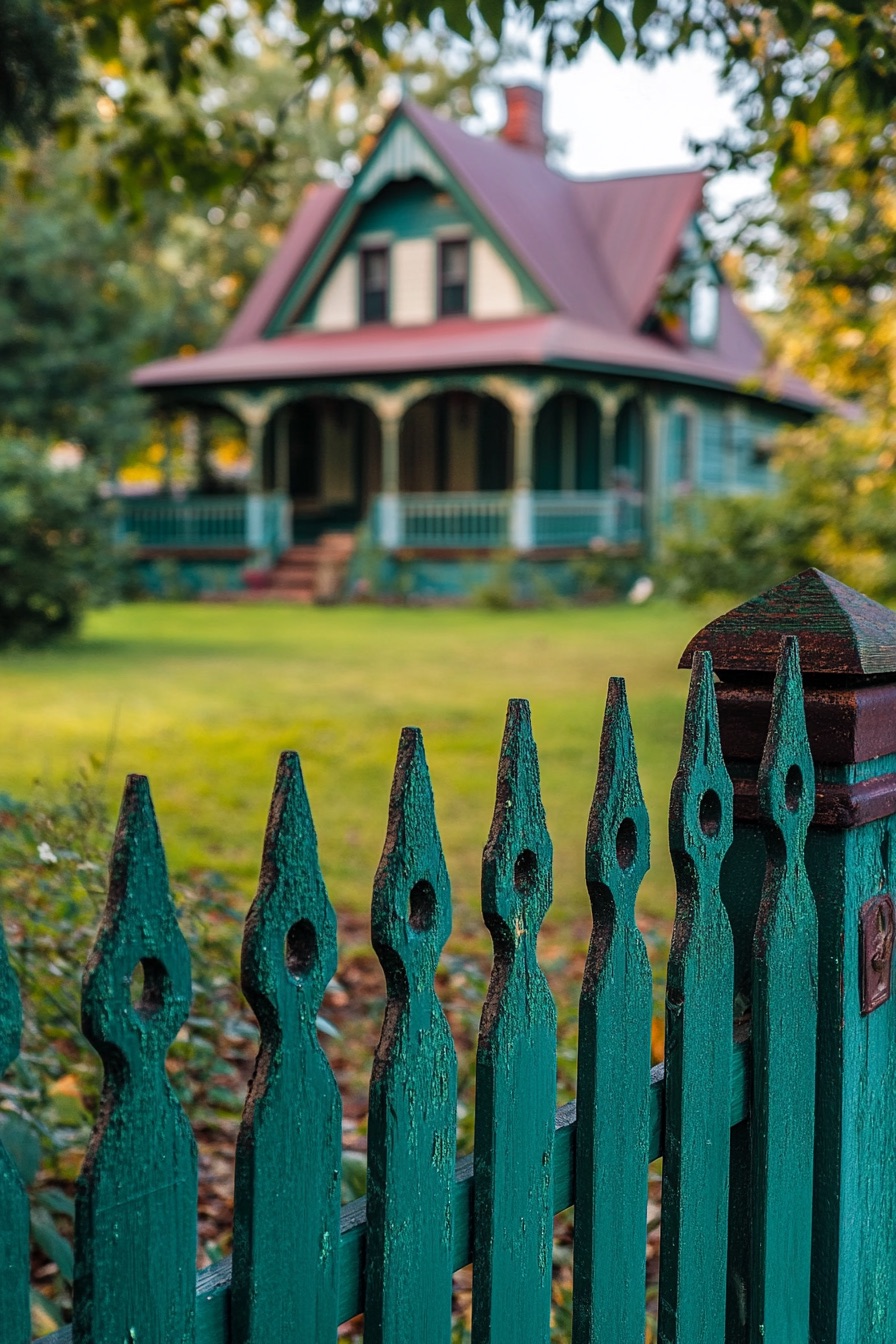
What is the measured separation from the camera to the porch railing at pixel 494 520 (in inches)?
856

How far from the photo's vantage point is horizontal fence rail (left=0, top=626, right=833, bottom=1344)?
1047mm

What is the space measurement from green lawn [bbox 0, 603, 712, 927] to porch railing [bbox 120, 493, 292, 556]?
6249 millimetres

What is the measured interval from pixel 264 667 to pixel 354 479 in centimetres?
1410

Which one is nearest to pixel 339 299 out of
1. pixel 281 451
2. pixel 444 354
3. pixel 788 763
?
pixel 281 451

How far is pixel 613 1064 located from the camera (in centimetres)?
150

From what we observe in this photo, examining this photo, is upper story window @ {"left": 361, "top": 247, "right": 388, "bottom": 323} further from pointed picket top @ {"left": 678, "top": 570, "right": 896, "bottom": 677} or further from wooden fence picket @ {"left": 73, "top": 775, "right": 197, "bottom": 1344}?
wooden fence picket @ {"left": 73, "top": 775, "right": 197, "bottom": 1344}

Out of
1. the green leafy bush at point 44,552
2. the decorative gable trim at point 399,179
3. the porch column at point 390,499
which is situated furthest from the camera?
the decorative gable trim at point 399,179

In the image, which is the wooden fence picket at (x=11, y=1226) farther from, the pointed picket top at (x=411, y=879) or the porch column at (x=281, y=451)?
the porch column at (x=281, y=451)

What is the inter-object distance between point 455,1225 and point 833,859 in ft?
2.50

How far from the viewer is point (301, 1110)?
1.18 metres

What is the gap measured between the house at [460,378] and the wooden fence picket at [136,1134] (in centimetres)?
1994

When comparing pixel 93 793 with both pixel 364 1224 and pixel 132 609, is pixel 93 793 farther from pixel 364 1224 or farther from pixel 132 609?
pixel 132 609

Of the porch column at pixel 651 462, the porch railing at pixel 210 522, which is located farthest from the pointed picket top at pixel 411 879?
the porch column at pixel 651 462

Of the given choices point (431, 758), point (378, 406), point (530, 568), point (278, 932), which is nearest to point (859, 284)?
point (431, 758)
